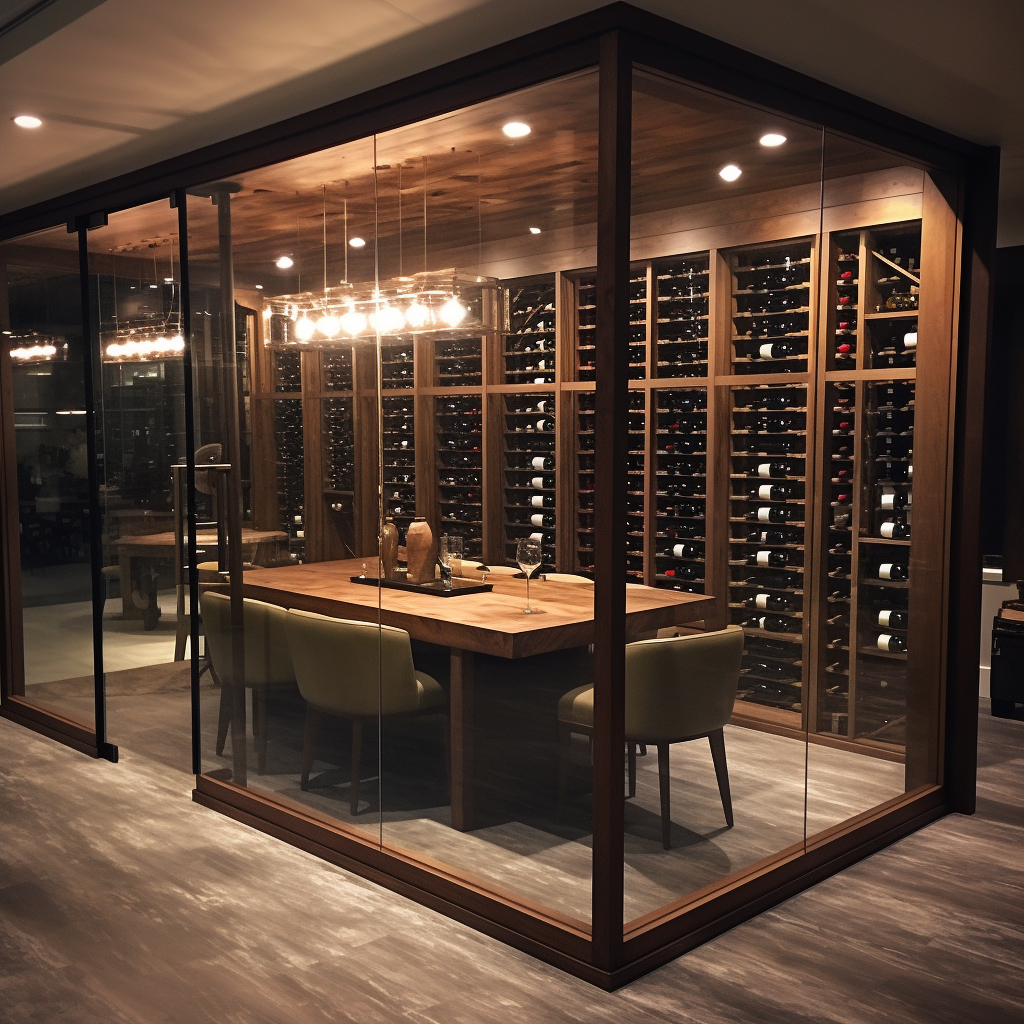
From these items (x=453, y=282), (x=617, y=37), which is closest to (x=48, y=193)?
(x=453, y=282)

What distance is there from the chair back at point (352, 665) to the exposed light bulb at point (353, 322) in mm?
963

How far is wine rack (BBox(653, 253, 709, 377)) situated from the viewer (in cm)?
287

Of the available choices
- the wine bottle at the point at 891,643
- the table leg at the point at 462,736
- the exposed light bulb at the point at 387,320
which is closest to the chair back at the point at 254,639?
the table leg at the point at 462,736

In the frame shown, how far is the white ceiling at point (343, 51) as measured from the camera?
273cm

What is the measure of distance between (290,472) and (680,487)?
1.51m

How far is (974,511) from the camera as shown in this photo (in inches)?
161

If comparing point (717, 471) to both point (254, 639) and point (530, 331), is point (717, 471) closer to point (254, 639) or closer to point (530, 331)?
point (530, 331)

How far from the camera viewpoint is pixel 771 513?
10.5 ft

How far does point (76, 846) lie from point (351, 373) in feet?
6.63

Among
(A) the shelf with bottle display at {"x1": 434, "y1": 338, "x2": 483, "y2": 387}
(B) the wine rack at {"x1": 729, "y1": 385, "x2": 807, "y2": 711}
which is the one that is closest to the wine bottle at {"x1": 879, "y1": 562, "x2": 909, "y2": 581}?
(B) the wine rack at {"x1": 729, "y1": 385, "x2": 807, "y2": 711}

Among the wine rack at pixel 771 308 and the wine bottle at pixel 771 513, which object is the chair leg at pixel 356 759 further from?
the wine rack at pixel 771 308

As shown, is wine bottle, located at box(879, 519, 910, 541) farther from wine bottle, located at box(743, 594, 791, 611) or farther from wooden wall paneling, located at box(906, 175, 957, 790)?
wine bottle, located at box(743, 594, 791, 611)

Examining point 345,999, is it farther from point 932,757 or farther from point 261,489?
point 932,757

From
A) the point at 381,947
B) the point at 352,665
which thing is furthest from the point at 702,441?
the point at 381,947
